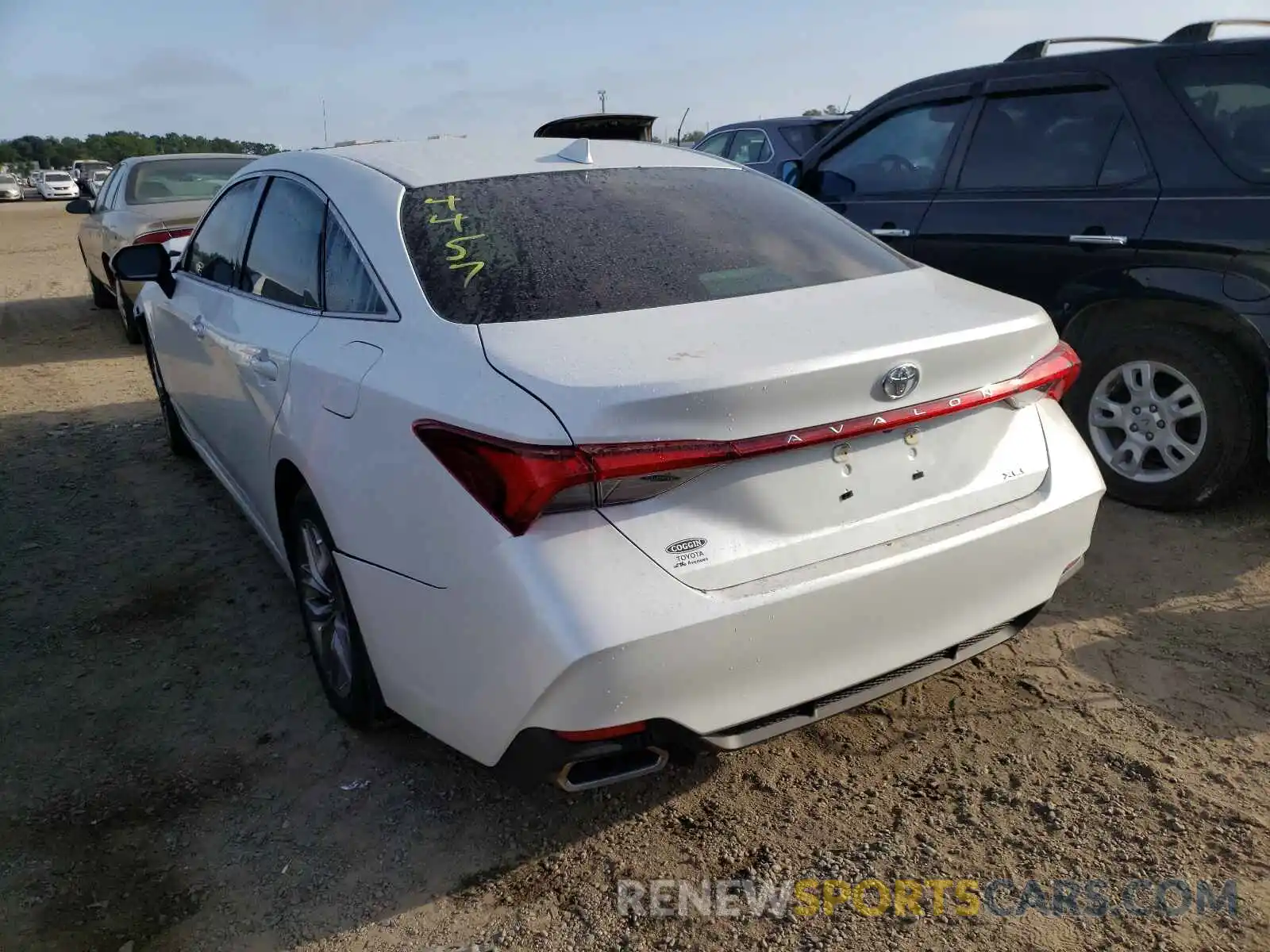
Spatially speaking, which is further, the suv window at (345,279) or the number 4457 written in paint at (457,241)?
the suv window at (345,279)

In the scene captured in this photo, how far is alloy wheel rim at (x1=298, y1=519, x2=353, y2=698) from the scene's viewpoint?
9.16ft

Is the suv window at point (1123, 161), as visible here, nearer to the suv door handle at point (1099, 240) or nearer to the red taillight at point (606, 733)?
the suv door handle at point (1099, 240)

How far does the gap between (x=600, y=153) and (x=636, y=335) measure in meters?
1.26

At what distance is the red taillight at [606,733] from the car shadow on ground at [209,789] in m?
0.39

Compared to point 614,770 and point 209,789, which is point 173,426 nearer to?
point 209,789

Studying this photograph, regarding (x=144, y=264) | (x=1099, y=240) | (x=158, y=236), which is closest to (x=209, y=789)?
(x=144, y=264)

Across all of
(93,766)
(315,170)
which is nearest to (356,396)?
(315,170)

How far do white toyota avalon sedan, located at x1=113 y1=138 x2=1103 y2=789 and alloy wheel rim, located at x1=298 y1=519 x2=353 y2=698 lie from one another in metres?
0.01

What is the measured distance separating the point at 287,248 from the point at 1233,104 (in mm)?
3652

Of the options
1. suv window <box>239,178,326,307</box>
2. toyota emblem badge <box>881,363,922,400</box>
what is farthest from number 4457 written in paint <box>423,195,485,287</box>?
toyota emblem badge <box>881,363,922,400</box>

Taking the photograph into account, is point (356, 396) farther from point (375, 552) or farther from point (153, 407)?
point (153, 407)

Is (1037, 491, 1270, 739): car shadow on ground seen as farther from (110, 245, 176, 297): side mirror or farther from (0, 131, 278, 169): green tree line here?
(0, 131, 278, 169): green tree line

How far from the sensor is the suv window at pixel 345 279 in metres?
2.63

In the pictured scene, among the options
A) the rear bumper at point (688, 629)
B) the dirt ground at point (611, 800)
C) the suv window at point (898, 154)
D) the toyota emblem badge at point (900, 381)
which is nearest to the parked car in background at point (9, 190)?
the suv window at point (898, 154)
